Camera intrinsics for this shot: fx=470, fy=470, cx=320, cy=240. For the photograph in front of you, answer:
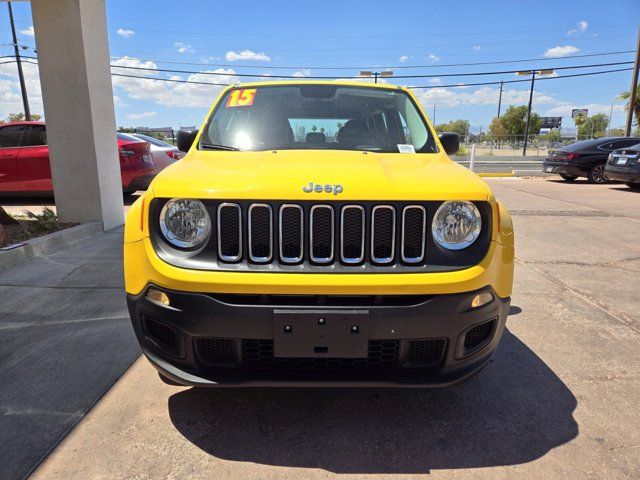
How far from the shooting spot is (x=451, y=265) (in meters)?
2.09

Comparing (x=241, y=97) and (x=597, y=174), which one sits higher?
(x=241, y=97)

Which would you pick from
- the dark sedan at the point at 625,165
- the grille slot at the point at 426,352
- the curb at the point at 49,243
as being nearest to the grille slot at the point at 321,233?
the grille slot at the point at 426,352

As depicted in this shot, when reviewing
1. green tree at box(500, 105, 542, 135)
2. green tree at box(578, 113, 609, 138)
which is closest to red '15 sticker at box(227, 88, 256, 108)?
green tree at box(500, 105, 542, 135)

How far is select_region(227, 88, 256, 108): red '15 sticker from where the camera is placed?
3416 mm

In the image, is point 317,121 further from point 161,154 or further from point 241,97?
point 161,154

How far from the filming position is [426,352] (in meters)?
2.13

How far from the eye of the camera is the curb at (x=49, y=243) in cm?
501

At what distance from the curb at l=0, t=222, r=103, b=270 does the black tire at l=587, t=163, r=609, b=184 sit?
1415 cm

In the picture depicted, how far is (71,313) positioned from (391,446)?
9.31ft

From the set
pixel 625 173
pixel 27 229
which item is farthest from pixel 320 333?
pixel 625 173

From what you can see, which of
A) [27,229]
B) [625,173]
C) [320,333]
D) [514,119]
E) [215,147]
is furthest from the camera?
[514,119]

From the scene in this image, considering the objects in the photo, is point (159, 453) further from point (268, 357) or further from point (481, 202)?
point (481, 202)

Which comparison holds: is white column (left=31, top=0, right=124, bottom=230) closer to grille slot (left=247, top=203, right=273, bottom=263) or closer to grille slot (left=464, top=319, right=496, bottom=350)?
grille slot (left=247, top=203, right=273, bottom=263)

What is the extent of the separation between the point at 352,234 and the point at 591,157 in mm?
15066
